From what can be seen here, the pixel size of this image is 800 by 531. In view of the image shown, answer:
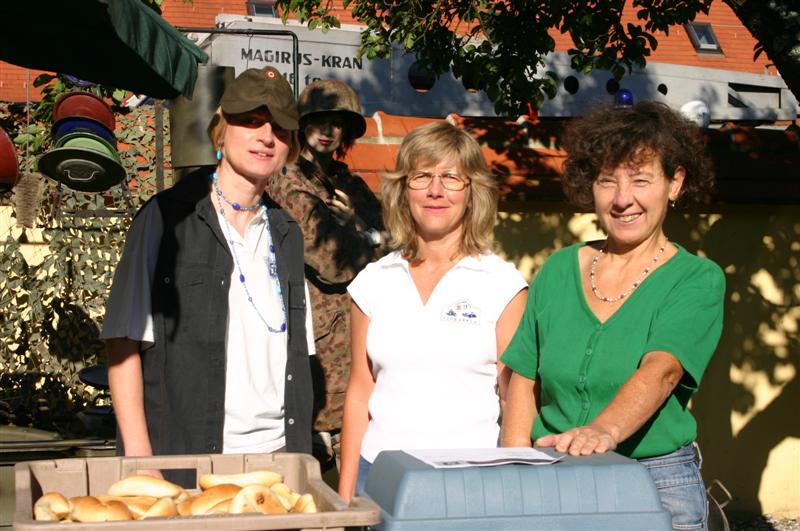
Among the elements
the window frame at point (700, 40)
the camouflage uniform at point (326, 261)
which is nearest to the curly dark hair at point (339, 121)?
the camouflage uniform at point (326, 261)

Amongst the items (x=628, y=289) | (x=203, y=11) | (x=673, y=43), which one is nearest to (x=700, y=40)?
(x=673, y=43)

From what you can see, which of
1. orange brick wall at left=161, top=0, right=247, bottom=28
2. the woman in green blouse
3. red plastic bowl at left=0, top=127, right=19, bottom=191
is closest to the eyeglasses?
the woman in green blouse

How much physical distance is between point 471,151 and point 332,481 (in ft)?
9.54

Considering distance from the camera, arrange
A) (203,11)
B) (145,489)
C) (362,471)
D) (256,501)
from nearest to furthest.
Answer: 1. (256,501)
2. (145,489)
3. (362,471)
4. (203,11)

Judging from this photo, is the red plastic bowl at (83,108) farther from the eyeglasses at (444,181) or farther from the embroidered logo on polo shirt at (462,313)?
the embroidered logo on polo shirt at (462,313)

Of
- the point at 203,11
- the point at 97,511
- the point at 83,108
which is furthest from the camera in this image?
the point at 203,11

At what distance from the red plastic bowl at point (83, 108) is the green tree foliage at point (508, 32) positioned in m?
1.77

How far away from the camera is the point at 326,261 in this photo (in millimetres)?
4531

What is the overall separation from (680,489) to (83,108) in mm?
3807

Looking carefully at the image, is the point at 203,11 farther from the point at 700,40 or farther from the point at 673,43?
the point at 700,40

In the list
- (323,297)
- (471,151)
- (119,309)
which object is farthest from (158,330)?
(323,297)

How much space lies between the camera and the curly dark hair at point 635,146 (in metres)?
2.85

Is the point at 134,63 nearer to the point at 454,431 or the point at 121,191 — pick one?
the point at 454,431

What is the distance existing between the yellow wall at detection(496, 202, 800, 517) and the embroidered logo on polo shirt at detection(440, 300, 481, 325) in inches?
152
